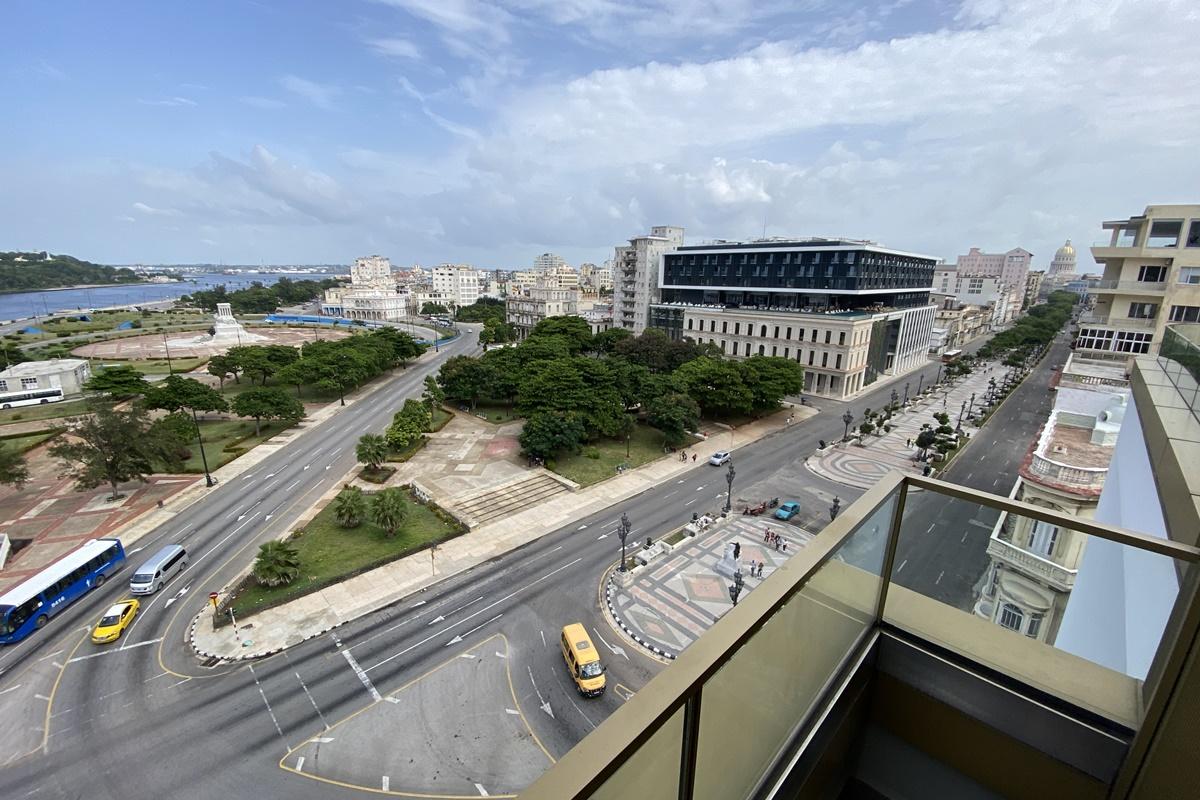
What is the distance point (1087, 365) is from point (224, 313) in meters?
85.8

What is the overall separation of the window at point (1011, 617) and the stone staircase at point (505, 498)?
61.9 feet

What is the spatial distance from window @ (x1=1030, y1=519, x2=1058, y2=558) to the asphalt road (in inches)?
368

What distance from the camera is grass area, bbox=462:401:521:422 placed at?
116ft

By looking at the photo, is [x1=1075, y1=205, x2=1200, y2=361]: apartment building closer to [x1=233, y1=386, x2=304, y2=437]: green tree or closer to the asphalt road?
the asphalt road

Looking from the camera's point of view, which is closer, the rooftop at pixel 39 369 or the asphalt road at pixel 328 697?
the asphalt road at pixel 328 697

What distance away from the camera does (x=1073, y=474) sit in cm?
1095

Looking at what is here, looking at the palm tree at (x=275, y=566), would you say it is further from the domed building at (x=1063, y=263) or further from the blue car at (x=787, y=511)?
the domed building at (x=1063, y=263)

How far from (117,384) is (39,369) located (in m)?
14.3

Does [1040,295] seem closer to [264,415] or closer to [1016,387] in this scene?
[1016,387]

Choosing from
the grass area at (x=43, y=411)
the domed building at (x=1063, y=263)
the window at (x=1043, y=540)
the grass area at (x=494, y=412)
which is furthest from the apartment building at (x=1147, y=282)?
the domed building at (x=1063, y=263)

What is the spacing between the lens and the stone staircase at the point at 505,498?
863 inches

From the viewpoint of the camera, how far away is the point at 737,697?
83.1 inches

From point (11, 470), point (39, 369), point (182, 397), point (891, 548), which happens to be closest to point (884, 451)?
point (891, 548)

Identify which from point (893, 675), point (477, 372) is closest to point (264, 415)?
point (477, 372)
